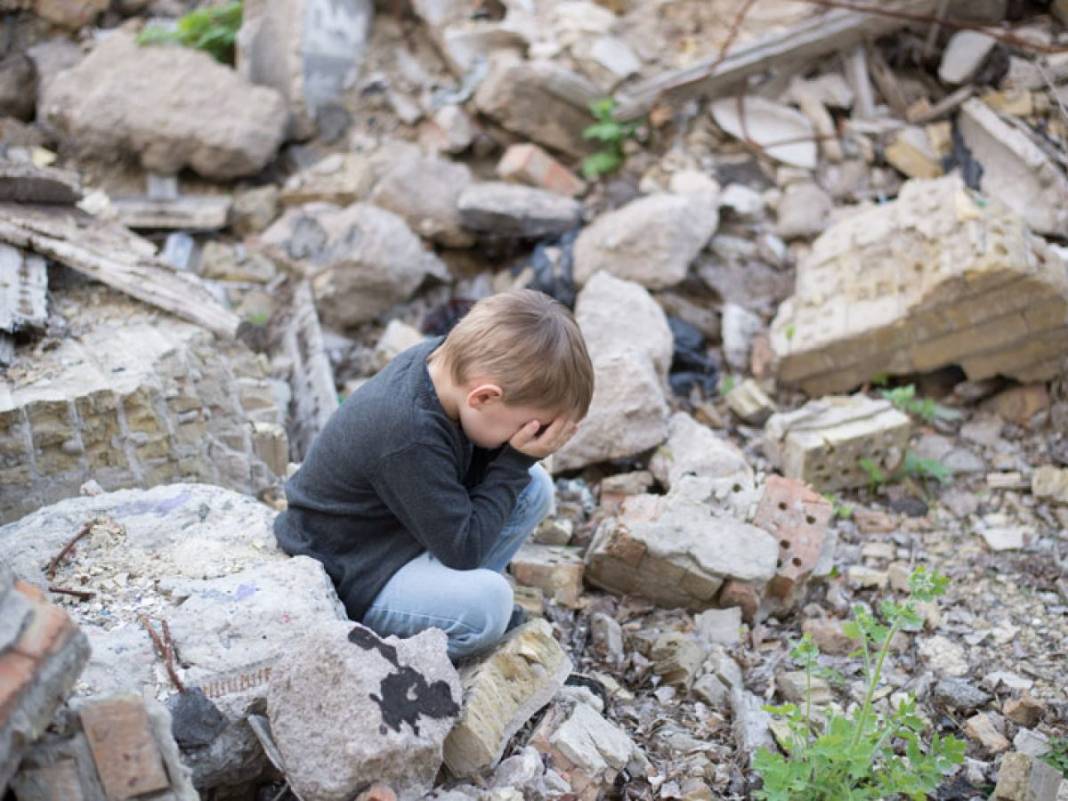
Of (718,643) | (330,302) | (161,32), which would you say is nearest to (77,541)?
(718,643)

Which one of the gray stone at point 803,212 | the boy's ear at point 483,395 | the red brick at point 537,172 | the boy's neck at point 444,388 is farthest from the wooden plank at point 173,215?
the boy's ear at point 483,395

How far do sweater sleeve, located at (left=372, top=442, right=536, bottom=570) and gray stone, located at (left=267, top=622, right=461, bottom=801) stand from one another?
1.16 ft

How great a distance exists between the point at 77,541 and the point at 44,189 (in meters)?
2.20

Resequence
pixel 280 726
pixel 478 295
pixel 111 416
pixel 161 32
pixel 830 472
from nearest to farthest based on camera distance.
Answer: pixel 280 726 → pixel 111 416 → pixel 830 472 → pixel 478 295 → pixel 161 32

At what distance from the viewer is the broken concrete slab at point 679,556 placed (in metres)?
3.36

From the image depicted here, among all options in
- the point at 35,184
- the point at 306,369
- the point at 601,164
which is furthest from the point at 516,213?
the point at 35,184

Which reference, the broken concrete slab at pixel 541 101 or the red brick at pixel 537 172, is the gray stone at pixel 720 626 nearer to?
the red brick at pixel 537 172

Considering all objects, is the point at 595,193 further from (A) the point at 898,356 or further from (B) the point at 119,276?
(B) the point at 119,276

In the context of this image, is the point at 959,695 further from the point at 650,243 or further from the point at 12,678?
the point at 650,243

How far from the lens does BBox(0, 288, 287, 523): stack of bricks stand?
3090 mm

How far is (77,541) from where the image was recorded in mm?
2619

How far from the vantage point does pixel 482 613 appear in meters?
2.56

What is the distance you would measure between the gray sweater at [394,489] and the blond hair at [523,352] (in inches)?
6.4

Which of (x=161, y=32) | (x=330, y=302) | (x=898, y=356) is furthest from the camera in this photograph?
(x=161, y=32)
